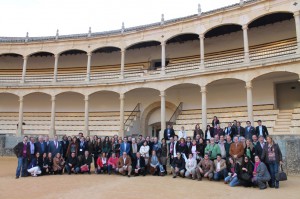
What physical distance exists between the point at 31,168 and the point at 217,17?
1549cm

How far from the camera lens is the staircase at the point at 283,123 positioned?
16.8 meters

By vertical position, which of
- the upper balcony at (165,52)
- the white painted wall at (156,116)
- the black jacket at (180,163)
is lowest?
the black jacket at (180,163)

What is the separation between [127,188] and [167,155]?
13.9 feet

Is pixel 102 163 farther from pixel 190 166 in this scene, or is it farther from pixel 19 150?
pixel 190 166

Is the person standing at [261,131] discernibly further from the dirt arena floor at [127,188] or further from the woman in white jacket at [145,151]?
the woman in white jacket at [145,151]

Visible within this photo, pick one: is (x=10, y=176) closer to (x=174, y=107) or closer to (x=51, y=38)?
(x=174, y=107)

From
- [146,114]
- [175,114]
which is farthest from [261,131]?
[146,114]

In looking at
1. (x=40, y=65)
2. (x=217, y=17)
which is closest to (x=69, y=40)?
(x=40, y=65)

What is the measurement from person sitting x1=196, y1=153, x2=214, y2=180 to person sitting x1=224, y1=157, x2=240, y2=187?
0.77 metres

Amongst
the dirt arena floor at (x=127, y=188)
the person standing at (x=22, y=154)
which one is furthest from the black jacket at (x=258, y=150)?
the person standing at (x=22, y=154)

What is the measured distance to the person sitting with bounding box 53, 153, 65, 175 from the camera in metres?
A: 13.1

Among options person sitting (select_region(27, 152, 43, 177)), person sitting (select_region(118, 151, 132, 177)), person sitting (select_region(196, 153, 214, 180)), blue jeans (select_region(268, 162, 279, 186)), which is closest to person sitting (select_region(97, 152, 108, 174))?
person sitting (select_region(118, 151, 132, 177))

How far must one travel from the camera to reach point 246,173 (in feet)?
32.8

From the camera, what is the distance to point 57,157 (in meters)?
13.2
